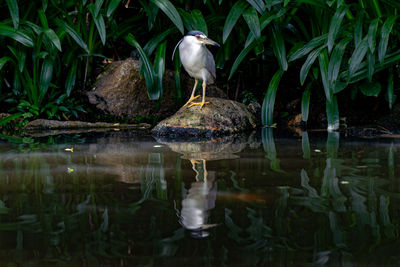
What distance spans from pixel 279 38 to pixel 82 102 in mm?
2447

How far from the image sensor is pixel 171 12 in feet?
15.3

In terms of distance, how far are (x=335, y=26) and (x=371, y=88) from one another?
2.70 feet

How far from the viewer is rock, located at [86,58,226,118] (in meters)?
5.34

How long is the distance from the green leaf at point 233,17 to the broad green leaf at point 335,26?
3.19ft

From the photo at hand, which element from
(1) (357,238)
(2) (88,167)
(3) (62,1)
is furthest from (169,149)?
(3) (62,1)

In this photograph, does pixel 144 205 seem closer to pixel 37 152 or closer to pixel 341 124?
pixel 37 152

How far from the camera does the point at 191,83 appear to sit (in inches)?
227

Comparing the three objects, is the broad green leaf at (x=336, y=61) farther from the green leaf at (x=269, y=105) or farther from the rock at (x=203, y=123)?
the rock at (x=203, y=123)

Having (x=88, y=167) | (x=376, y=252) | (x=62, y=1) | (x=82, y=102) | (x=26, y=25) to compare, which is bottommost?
(x=376, y=252)

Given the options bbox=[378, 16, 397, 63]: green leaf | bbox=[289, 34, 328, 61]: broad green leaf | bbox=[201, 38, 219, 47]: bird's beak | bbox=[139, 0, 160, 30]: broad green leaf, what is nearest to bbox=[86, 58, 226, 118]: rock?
bbox=[139, 0, 160, 30]: broad green leaf

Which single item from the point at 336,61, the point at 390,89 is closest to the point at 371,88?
the point at 390,89

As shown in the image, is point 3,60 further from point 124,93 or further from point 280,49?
point 280,49

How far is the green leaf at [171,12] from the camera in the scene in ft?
15.2

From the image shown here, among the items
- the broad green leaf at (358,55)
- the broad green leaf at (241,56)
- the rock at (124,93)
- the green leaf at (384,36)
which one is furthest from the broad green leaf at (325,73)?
the rock at (124,93)
